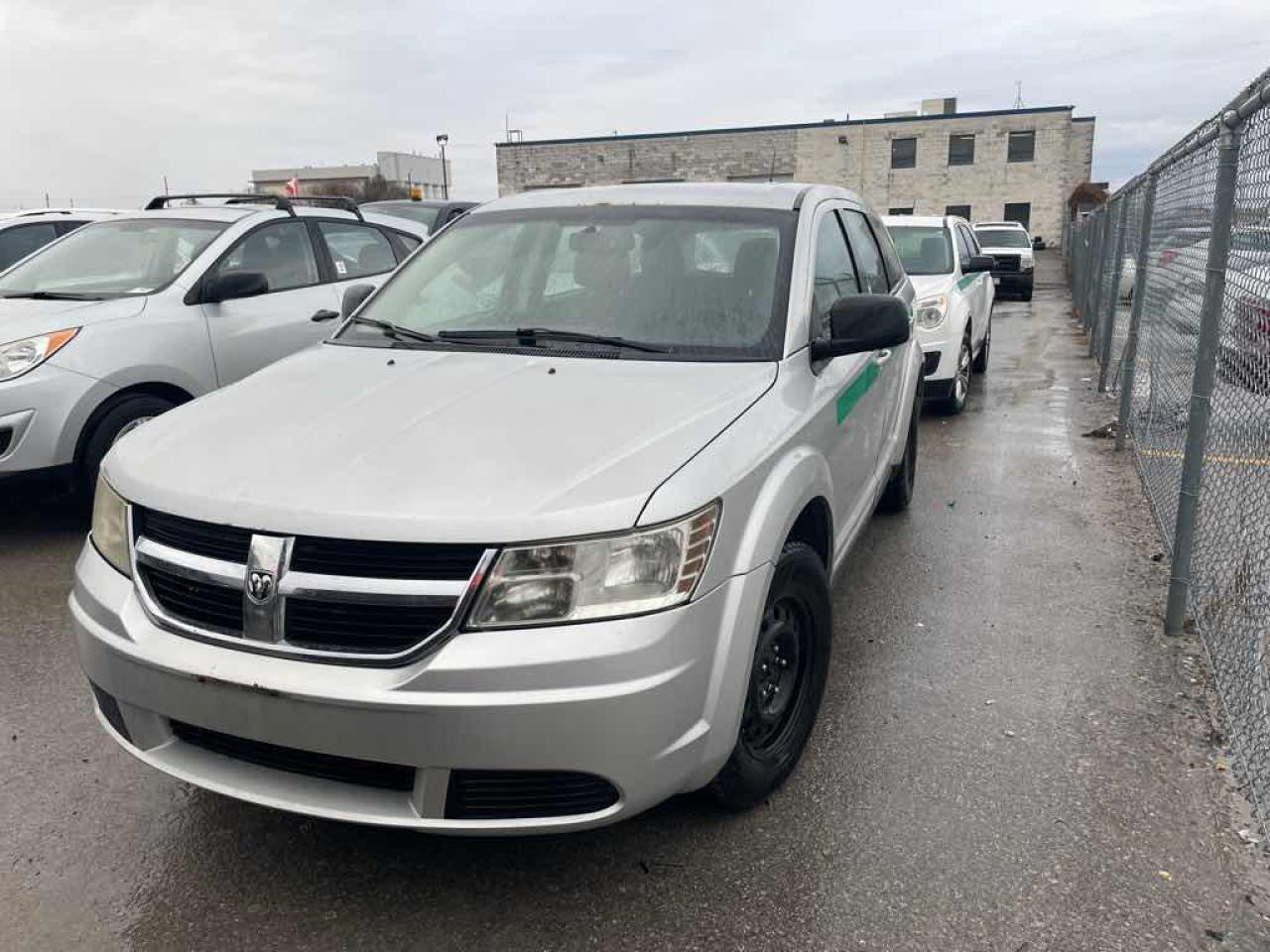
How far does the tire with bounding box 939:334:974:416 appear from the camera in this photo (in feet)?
28.0

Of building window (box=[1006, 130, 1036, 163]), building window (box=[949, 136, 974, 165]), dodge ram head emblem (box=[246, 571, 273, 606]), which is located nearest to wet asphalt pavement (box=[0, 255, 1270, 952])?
dodge ram head emblem (box=[246, 571, 273, 606])

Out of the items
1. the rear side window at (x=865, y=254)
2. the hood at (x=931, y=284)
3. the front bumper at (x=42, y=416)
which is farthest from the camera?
the hood at (x=931, y=284)

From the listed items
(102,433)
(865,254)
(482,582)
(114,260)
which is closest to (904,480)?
(865,254)

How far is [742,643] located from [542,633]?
0.55 metres

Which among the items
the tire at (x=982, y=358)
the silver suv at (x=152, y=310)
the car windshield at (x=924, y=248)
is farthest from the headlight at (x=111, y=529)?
the tire at (x=982, y=358)

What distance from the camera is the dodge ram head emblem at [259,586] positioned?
2.24m

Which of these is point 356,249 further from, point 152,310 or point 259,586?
point 259,586

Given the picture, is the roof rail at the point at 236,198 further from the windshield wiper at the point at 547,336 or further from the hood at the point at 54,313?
the windshield wiper at the point at 547,336

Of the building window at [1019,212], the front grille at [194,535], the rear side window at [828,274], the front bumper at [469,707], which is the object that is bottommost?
the front bumper at [469,707]

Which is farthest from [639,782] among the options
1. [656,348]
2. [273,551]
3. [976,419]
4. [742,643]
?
[976,419]

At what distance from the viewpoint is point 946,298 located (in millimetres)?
8234

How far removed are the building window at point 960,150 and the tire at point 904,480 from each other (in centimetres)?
4854

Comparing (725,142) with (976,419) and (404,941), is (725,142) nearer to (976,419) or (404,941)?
(976,419)

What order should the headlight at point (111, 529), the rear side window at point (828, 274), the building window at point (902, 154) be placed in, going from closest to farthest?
1. the headlight at point (111, 529)
2. the rear side window at point (828, 274)
3. the building window at point (902, 154)
